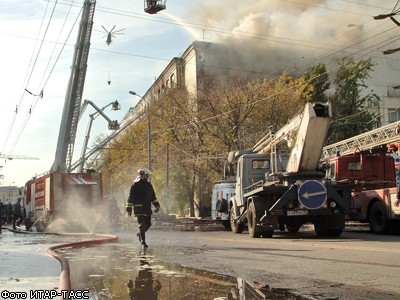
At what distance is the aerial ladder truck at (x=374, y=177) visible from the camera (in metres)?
14.3

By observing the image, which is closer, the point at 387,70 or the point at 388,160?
the point at 388,160

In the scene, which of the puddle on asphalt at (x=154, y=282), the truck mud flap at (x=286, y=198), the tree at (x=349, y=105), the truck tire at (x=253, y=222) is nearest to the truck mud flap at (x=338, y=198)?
the truck mud flap at (x=286, y=198)

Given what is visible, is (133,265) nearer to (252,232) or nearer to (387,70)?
(252,232)

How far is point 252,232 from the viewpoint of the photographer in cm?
1400

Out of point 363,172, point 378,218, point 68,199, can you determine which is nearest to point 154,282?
point 378,218

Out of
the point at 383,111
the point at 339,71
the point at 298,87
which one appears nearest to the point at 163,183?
the point at 298,87

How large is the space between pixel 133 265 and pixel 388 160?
11860 millimetres

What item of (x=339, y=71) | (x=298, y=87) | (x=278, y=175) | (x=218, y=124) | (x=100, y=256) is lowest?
(x=100, y=256)

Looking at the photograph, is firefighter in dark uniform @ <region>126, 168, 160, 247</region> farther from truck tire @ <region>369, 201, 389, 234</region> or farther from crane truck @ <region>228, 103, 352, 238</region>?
truck tire @ <region>369, 201, 389, 234</region>

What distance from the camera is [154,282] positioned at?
633 centimetres

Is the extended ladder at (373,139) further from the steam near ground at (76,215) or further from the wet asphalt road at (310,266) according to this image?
the steam near ground at (76,215)

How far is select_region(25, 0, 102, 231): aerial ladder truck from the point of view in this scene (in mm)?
22375

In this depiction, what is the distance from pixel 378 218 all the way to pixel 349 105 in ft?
97.6

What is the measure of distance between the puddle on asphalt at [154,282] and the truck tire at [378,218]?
8.25 metres
